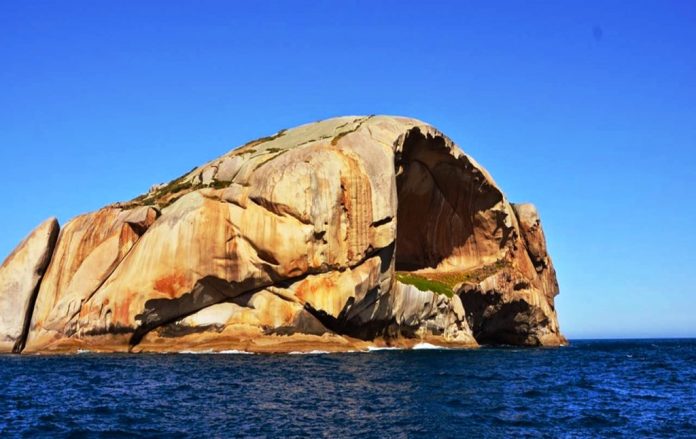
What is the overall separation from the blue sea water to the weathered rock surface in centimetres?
954

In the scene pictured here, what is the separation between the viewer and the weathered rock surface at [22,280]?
51.4 m

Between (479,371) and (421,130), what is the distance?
28976 mm

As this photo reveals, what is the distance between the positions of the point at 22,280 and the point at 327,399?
114 feet

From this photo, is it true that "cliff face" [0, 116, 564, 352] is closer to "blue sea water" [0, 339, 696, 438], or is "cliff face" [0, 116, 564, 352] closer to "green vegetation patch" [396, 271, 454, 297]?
"green vegetation patch" [396, 271, 454, 297]

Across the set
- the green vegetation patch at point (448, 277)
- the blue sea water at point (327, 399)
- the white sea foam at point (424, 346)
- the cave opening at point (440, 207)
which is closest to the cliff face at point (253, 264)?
the white sea foam at point (424, 346)

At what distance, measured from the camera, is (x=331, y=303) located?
4988 cm

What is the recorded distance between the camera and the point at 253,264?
48938mm

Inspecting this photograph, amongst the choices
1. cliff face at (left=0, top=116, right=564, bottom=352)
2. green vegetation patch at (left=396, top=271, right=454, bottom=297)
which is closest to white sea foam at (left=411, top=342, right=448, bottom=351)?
cliff face at (left=0, top=116, right=564, bottom=352)

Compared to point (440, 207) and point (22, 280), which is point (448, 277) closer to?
point (440, 207)

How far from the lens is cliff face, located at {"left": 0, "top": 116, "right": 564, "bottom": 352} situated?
48.2 m

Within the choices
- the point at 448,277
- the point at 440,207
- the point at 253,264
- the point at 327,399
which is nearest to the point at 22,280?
the point at 253,264

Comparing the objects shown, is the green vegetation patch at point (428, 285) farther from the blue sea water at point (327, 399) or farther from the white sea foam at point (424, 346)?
the blue sea water at point (327, 399)

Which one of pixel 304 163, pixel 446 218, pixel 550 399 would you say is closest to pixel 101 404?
pixel 550 399

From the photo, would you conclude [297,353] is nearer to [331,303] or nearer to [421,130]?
[331,303]
